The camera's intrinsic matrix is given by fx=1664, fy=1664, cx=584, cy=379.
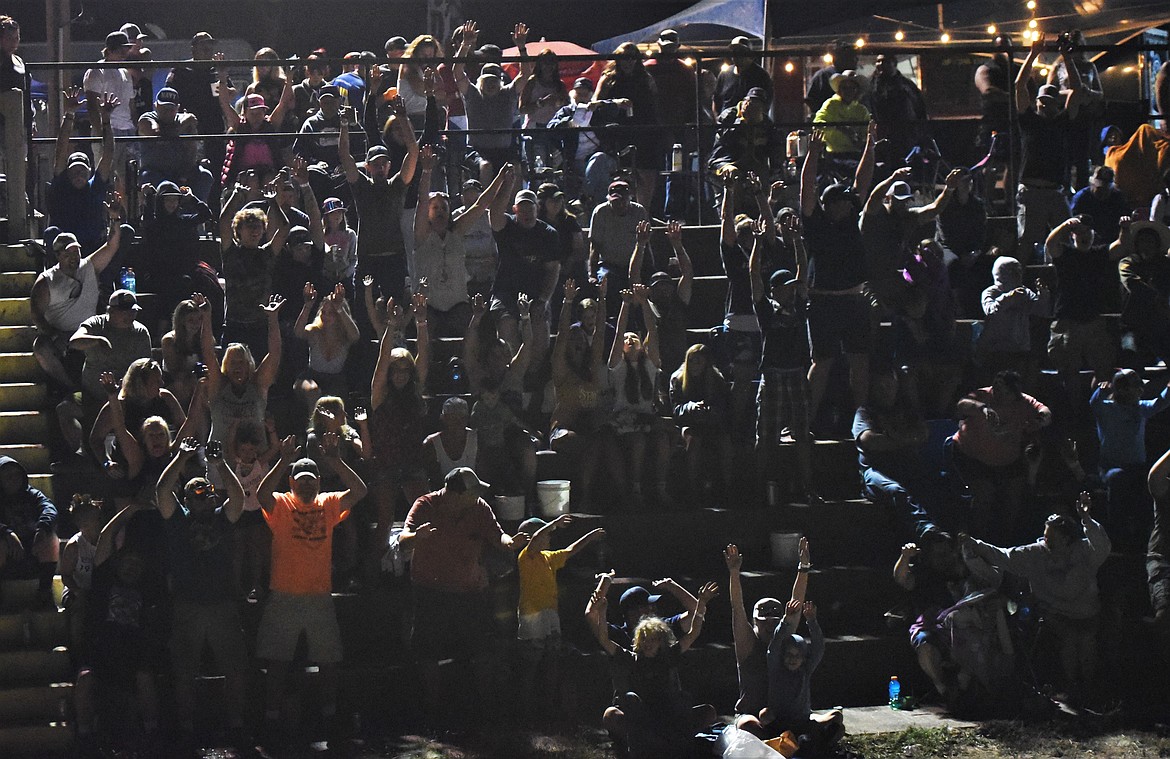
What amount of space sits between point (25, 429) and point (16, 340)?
1024 mm

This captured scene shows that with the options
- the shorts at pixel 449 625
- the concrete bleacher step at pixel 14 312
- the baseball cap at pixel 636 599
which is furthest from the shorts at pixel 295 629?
the concrete bleacher step at pixel 14 312

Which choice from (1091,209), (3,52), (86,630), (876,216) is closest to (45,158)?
(3,52)

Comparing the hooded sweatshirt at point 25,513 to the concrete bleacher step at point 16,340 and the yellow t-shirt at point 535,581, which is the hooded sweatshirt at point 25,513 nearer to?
the concrete bleacher step at point 16,340

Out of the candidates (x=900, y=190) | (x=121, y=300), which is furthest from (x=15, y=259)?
(x=900, y=190)

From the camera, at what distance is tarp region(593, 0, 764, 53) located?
18578 millimetres

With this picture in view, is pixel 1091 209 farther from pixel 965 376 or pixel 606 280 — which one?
pixel 606 280

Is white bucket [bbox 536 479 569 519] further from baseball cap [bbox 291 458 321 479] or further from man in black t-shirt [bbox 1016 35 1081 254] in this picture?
man in black t-shirt [bbox 1016 35 1081 254]

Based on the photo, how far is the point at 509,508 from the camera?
11336 mm

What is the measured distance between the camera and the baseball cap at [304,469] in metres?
10.5

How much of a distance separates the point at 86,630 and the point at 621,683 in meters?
3.24

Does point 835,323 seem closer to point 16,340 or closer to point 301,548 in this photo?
point 301,548

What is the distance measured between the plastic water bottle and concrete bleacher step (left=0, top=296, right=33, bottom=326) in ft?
2.42

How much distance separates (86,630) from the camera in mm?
10031

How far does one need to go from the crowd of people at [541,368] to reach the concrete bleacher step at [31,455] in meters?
0.31
